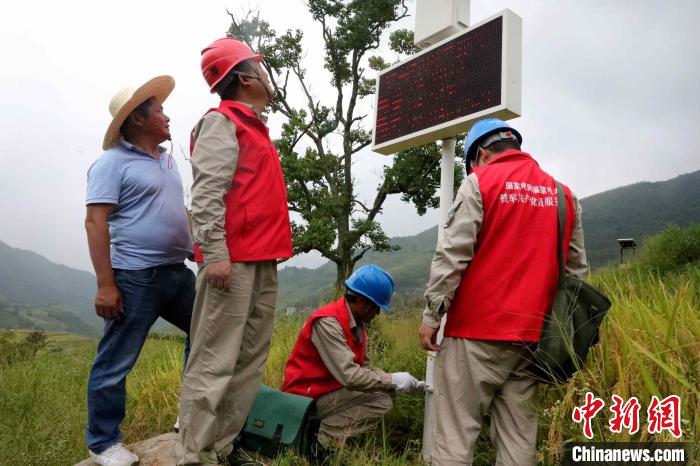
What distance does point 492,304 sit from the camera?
200 centimetres

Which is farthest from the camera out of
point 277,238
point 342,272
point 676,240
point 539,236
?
point 342,272

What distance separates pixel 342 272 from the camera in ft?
49.7

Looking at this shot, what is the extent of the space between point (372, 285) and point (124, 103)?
5.48ft

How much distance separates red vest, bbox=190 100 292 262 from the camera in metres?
2.20

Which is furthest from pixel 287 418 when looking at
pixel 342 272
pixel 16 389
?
pixel 342 272

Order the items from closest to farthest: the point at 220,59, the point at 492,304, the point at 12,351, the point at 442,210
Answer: the point at 492,304, the point at 220,59, the point at 442,210, the point at 12,351

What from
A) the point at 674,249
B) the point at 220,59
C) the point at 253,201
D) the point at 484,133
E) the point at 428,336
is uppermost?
→ the point at 674,249

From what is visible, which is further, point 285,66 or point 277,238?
point 285,66

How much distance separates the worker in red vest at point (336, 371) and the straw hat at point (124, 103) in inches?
57.2

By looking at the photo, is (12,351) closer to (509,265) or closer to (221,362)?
(221,362)

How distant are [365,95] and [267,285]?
16309 millimetres

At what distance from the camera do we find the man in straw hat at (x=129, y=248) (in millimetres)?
2311

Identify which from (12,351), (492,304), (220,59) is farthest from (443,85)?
(12,351)

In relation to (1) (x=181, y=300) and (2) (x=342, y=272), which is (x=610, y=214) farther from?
(1) (x=181, y=300)
